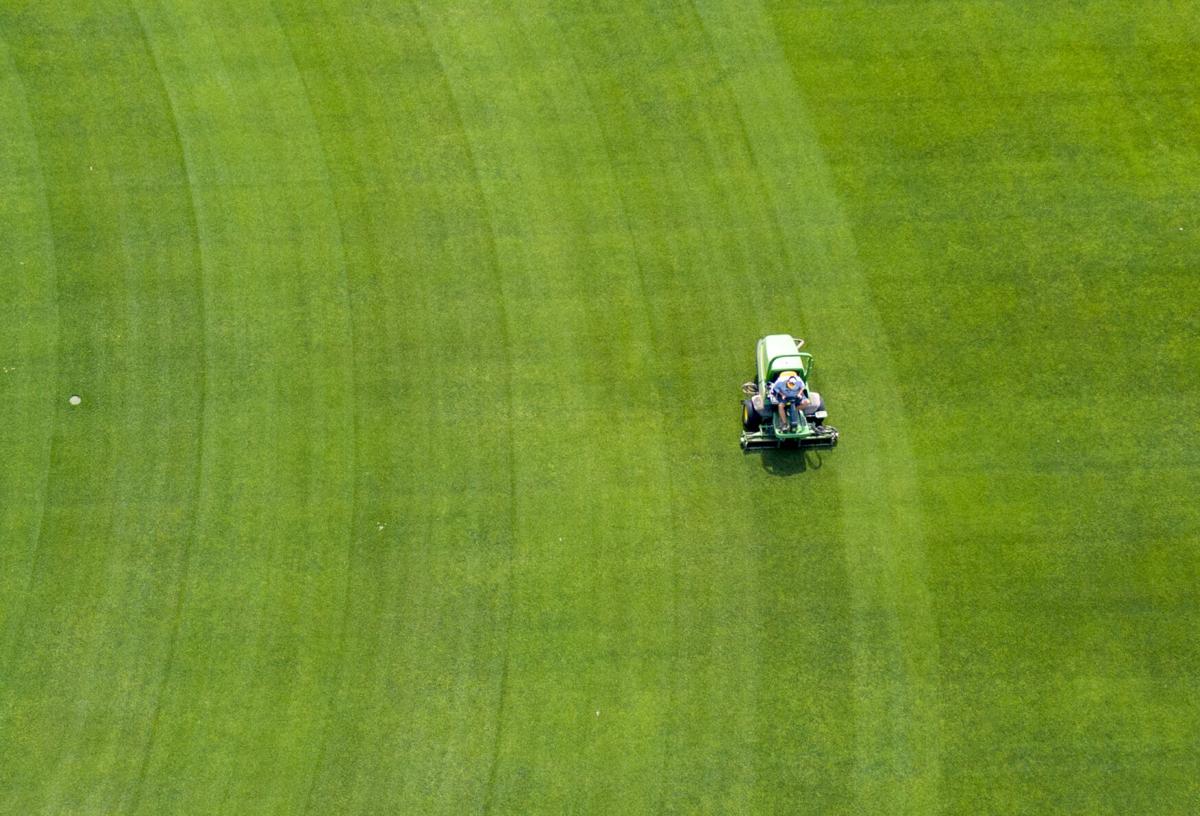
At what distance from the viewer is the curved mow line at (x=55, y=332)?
59.3 ft

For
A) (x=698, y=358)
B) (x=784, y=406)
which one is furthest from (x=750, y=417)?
(x=698, y=358)

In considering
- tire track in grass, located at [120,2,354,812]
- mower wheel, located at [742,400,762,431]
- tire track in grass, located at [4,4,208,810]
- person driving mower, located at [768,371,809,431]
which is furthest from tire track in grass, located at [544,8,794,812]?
tire track in grass, located at [4,4,208,810]

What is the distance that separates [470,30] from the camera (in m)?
22.3

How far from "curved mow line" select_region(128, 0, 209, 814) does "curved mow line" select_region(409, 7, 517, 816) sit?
5486 millimetres

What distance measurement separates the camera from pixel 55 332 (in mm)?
19891

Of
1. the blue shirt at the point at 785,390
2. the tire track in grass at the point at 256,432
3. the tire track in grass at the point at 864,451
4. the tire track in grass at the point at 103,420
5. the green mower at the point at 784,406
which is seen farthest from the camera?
the green mower at the point at 784,406

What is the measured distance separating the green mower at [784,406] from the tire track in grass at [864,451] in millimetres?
732

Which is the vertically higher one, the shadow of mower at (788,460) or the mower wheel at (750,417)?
the mower wheel at (750,417)

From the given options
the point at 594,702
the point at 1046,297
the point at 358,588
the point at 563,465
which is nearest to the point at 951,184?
the point at 1046,297

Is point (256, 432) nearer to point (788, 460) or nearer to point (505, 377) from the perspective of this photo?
point (505, 377)

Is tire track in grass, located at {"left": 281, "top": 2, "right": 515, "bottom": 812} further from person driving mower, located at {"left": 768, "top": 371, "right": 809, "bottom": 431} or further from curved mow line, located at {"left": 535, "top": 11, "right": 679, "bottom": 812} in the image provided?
person driving mower, located at {"left": 768, "top": 371, "right": 809, "bottom": 431}

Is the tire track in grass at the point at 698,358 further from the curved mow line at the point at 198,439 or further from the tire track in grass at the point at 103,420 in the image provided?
the tire track in grass at the point at 103,420

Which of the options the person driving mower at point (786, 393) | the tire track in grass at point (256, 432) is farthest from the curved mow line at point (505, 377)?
the person driving mower at point (786, 393)

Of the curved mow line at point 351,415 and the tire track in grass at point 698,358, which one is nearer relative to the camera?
the tire track in grass at point 698,358
